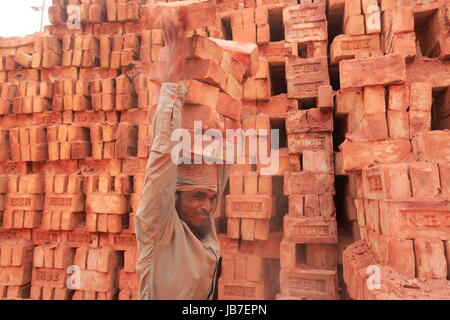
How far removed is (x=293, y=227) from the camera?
13.2 feet

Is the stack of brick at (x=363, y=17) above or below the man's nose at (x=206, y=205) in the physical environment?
above

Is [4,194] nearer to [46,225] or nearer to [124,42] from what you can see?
[46,225]

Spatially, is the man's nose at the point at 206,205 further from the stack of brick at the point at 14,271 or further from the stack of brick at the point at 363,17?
the stack of brick at the point at 14,271

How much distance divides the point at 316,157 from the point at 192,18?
305 cm

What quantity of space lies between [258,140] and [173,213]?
290 centimetres

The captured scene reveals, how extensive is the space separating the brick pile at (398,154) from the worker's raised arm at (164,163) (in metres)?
1.60

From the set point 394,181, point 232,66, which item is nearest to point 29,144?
point 232,66

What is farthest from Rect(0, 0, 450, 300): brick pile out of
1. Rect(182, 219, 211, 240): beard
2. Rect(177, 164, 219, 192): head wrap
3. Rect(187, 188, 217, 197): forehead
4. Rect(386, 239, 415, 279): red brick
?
Rect(182, 219, 211, 240): beard

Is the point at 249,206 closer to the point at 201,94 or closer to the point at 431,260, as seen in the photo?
the point at 431,260

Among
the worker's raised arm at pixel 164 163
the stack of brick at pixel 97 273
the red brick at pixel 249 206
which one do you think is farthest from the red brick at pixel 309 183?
the stack of brick at pixel 97 273

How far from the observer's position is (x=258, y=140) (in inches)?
175

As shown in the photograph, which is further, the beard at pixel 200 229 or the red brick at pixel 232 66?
the red brick at pixel 232 66

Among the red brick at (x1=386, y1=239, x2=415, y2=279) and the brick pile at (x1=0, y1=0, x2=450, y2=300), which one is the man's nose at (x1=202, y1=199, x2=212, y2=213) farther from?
the red brick at (x1=386, y1=239, x2=415, y2=279)

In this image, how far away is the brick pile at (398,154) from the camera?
7.37ft
